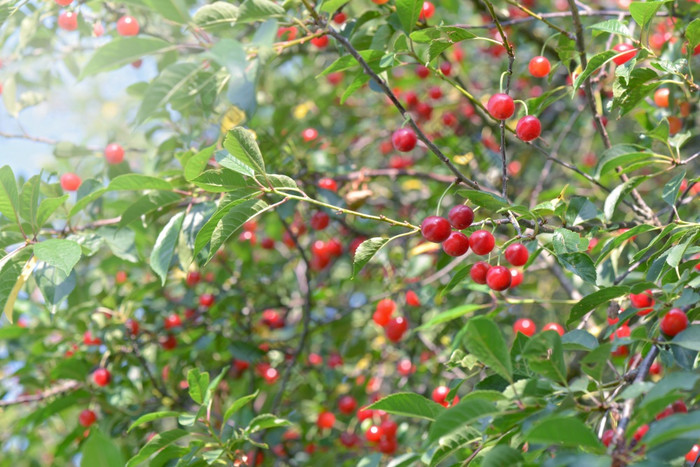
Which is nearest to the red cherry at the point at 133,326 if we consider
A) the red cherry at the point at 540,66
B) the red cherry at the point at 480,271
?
the red cherry at the point at 480,271

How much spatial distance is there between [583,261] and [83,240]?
1.26 m

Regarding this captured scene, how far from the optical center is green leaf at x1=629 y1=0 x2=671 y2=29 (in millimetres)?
1215

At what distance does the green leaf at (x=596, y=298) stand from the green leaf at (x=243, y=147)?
0.70m

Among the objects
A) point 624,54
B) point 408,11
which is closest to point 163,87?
point 408,11

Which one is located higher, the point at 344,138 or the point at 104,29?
the point at 104,29

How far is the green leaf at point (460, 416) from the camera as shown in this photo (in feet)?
2.68

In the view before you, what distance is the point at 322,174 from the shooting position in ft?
7.43

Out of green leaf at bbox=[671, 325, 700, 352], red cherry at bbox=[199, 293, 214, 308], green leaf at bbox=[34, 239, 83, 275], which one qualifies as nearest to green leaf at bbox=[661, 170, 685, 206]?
green leaf at bbox=[671, 325, 700, 352]

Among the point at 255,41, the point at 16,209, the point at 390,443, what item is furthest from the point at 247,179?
the point at 390,443

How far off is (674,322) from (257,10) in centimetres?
105

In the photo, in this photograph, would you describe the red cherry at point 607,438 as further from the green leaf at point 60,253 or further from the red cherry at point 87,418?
the red cherry at point 87,418

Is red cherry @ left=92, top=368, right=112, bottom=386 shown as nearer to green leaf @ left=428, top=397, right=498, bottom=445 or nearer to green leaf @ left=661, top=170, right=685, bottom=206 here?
green leaf @ left=428, top=397, right=498, bottom=445

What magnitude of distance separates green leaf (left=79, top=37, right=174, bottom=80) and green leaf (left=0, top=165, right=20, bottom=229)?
36cm

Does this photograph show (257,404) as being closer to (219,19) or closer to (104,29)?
(104,29)
